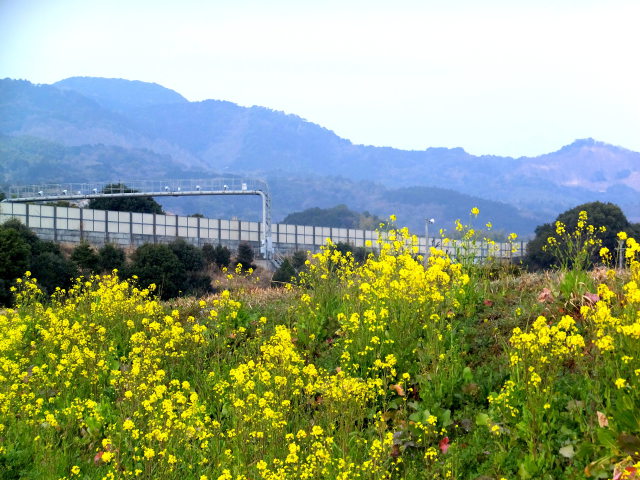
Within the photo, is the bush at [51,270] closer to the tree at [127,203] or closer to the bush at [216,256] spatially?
the bush at [216,256]

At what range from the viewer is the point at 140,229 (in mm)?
74062

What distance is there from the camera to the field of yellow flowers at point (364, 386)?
6.63m

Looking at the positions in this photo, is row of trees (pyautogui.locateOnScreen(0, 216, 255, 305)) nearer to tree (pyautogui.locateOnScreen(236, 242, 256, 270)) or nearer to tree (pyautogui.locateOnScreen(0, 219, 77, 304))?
tree (pyautogui.locateOnScreen(0, 219, 77, 304))

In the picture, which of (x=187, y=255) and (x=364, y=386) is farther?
(x=187, y=255)

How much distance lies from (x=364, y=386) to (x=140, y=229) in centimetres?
6898

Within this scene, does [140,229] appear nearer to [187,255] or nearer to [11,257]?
[187,255]

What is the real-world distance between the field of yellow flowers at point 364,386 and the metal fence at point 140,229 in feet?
175

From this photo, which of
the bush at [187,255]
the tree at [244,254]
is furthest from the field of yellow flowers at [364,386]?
the tree at [244,254]

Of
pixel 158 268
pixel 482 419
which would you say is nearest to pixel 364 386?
pixel 482 419

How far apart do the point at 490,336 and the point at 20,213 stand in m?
64.5

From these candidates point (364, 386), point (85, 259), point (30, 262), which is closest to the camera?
point (364, 386)

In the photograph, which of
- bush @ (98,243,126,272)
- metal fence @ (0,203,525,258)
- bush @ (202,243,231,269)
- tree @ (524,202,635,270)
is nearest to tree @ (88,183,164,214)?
metal fence @ (0,203,525,258)

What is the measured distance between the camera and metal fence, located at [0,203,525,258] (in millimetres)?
68062

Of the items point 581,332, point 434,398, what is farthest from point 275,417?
point 581,332
